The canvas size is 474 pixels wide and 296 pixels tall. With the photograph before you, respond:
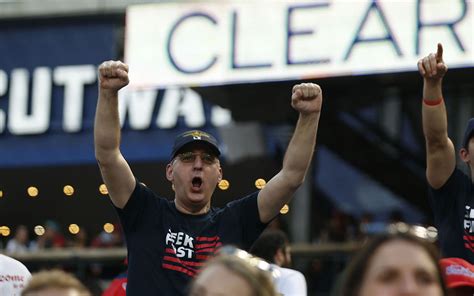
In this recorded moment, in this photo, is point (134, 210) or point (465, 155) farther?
point (465, 155)

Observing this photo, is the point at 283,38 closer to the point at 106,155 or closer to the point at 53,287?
the point at 106,155

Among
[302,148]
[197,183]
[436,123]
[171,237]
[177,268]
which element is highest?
[436,123]

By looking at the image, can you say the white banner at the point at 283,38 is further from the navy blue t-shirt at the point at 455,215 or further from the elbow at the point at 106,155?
the elbow at the point at 106,155

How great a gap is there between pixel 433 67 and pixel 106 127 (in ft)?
5.19

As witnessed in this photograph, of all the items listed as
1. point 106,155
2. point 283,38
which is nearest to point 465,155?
point 106,155

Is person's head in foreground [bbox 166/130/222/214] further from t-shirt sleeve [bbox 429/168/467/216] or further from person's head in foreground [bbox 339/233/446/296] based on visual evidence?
person's head in foreground [bbox 339/233/446/296]

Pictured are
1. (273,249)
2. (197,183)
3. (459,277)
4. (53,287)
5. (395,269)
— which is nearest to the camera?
(395,269)

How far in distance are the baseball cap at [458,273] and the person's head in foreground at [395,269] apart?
1.06 meters

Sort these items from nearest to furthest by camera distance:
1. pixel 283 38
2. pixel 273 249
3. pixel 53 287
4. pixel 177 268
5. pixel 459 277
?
pixel 53 287, pixel 459 277, pixel 177 268, pixel 273 249, pixel 283 38

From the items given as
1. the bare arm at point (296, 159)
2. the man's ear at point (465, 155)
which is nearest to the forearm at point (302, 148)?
the bare arm at point (296, 159)

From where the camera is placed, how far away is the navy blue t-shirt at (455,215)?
584 cm

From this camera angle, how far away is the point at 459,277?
185 inches

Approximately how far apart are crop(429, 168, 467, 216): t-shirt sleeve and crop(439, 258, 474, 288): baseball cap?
1104mm

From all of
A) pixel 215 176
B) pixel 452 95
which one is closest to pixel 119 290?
pixel 215 176
